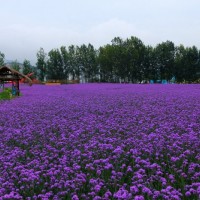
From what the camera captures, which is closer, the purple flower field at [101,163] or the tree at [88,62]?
the purple flower field at [101,163]

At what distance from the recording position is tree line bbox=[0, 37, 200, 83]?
7844cm

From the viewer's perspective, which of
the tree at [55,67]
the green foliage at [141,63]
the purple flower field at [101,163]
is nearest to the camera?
the purple flower field at [101,163]

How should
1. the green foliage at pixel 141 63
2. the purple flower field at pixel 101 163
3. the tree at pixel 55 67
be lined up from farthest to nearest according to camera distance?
the tree at pixel 55 67 < the green foliage at pixel 141 63 < the purple flower field at pixel 101 163

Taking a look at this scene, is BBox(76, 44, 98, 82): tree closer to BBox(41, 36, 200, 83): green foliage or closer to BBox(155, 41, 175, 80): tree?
BBox(41, 36, 200, 83): green foliage

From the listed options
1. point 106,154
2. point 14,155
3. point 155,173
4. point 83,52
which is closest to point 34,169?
point 14,155

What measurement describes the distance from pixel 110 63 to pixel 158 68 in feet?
33.7

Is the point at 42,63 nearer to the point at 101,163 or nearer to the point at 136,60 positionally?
the point at 136,60

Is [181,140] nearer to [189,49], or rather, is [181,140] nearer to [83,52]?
[189,49]

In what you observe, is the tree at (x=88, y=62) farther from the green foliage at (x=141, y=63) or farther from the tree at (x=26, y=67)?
the tree at (x=26, y=67)

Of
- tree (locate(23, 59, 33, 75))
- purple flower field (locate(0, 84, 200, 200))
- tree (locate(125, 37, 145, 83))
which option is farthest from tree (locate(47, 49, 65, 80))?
purple flower field (locate(0, 84, 200, 200))

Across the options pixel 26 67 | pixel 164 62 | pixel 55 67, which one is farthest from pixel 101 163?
pixel 26 67

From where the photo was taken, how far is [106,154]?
689 centimetres

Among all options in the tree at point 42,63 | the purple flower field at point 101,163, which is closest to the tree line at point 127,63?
the tree at point 42,63

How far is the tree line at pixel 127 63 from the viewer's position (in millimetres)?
78438
